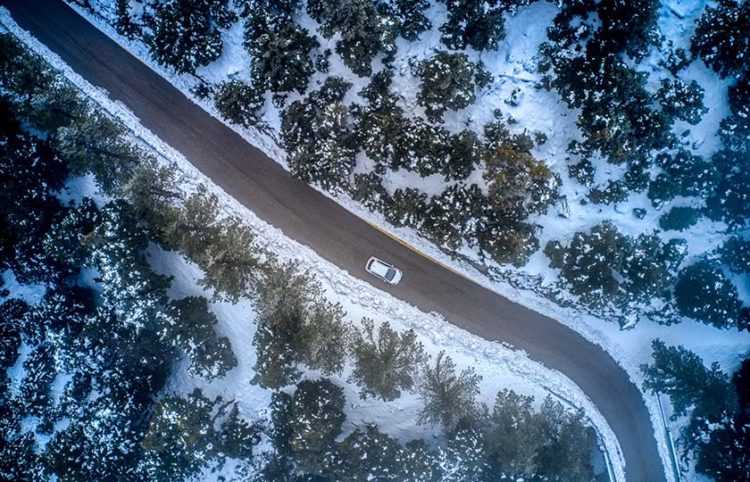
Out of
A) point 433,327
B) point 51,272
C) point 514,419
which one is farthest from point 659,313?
point 51,272

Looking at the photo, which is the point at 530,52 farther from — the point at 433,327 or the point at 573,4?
the point at 433,327

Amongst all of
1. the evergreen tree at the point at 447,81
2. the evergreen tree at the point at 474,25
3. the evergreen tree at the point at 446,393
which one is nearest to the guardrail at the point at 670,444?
the evergreen tree at the point at 446,393

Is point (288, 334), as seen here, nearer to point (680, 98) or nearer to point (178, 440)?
point (178, 440)

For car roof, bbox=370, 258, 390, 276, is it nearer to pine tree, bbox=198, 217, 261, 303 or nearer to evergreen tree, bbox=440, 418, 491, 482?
pine tree, bbox=198, 217, 261, 303

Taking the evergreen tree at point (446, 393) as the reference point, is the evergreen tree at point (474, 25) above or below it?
above

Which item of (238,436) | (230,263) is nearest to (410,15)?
(230,263)

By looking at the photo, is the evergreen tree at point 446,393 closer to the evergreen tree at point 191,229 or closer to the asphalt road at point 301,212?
the asphalt road at point 301,212
